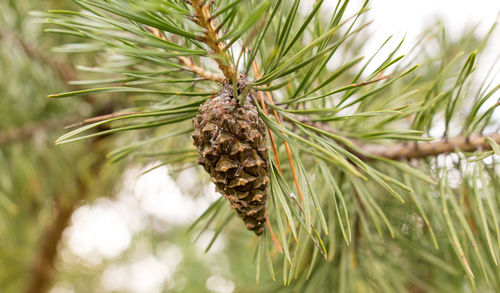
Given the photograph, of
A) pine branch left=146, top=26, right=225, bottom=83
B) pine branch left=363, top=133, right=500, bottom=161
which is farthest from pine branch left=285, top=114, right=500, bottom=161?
pine branch left=146, top=26, right=225, bottom=83

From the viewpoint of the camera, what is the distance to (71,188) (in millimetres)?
883

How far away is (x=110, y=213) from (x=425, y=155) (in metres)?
1.18

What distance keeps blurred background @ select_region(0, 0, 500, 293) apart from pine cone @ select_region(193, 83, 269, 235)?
237mm

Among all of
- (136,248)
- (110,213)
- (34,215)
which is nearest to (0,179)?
(34,215)

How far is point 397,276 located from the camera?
0.48 metres

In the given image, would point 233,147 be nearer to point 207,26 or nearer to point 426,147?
point 207,26

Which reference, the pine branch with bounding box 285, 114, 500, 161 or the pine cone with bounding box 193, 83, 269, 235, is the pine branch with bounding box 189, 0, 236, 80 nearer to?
the pine cone with bounding box 193, 83, 269, 235

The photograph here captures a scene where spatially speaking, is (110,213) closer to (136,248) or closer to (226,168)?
(136,248)

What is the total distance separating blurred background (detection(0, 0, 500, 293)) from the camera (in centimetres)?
73

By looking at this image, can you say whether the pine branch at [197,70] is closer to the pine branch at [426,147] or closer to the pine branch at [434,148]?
the pine branch at [426,147]

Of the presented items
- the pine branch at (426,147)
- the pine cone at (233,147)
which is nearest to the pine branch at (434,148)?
the pine branch at (426,147)

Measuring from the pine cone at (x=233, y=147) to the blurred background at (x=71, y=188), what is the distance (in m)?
0.24

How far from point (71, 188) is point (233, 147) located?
2.46 ft

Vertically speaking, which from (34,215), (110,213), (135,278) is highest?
(34,215)
